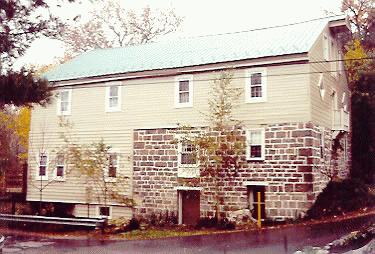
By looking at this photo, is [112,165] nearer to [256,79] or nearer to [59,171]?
[59,171]

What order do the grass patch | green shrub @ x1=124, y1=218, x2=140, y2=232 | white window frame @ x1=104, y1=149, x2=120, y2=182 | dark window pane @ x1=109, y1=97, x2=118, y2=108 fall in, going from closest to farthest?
the grass patch
green shrub @ x1=124, y1=218, x2=140, y2=232
white window frame @ x1=104, y1=149, x2=120, y2=182
dark window pane @ x1=109, y1=97, x2=118, y2=108

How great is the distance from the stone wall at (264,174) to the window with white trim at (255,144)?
0.03m

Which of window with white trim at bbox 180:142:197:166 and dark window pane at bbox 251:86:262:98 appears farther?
window with white trim at bbox 180:142:197:166

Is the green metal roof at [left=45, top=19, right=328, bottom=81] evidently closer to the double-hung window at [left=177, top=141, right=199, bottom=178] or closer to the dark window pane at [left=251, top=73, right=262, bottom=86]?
the dark window pane at [left=251, top=73, right=262, bottom=86]

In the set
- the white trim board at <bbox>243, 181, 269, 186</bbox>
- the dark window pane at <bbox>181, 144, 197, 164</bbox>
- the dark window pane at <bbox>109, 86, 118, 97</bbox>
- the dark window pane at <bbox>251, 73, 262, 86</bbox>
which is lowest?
the white trim board at <bbox>243, 181, 269, 186</bbox>

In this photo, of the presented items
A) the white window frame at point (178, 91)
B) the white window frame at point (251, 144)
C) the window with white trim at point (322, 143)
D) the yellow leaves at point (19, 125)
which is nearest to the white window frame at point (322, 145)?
the window with white trim at point (322, 143)

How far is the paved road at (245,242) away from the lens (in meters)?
2.37

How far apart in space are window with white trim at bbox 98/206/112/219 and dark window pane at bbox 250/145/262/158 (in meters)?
0.92

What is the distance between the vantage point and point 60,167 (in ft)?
9.10

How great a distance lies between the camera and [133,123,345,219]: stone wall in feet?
7.94

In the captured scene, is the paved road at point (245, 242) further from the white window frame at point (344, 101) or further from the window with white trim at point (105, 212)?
the white window frame at point (344, 101)

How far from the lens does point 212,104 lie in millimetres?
2715

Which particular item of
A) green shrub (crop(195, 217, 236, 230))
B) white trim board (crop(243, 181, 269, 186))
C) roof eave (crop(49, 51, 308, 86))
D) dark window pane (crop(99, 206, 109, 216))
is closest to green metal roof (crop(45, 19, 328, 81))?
roof eave (crop(49, 51, 308, 86))

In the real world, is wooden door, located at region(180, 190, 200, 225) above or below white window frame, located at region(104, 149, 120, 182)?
below
